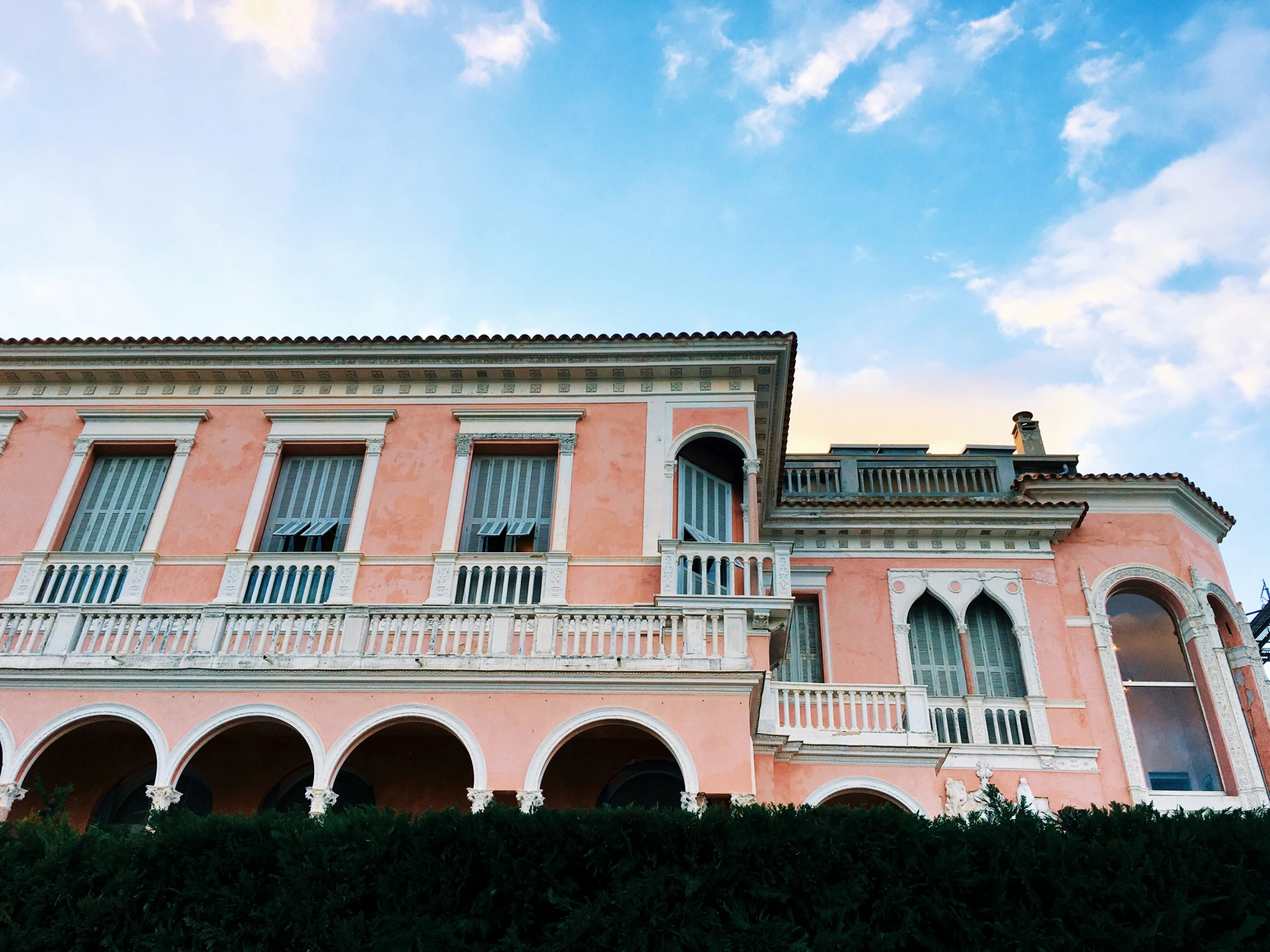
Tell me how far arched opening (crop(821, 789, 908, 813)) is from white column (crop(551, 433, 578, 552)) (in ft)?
16.4

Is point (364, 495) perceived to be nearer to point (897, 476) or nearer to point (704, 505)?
point (704, 505)

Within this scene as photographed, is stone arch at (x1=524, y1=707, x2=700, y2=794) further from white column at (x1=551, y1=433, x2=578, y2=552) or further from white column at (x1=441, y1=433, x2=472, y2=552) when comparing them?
white column at (x1=441, y1=433, x2=472, y2=552)

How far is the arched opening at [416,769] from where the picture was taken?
1244 centimetres

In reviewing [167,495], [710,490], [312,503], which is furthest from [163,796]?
[710,490]

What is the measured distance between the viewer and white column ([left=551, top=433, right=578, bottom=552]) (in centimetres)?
1296

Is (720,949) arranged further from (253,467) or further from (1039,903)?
(253,467)

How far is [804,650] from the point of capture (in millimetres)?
15938

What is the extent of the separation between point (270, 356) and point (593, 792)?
8.30 meters

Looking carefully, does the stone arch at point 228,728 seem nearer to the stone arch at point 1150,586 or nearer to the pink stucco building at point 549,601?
the pink stucco building at point 549,601

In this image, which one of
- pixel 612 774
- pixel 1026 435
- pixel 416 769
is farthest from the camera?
pixel 1026 435

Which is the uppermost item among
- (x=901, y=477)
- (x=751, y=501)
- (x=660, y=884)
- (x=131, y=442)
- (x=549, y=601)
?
(x=901, y=477)

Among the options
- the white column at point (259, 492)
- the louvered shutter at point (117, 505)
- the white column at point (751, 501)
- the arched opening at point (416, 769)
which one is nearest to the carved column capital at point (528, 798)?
the arched opening at point (416, 769)

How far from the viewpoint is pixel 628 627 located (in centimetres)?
1126

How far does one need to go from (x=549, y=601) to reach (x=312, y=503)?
173 inches
